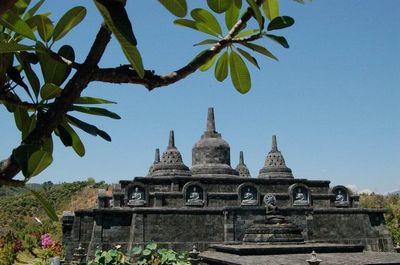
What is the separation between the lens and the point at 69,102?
4.95 ft

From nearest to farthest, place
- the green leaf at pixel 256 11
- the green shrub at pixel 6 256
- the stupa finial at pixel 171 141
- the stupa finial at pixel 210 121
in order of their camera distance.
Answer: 1. the green leaf at pixel 256 11
2. the green shrub at pixel 6 256
3. the stupa finial at pixel 171 141
4. the stupa finial at pixel 210 121

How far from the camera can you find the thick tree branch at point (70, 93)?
145 cm

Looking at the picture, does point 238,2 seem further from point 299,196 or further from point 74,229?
point 299,196

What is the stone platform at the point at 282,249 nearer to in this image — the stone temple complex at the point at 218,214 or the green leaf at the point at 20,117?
the stone temple complex at the point at 218,214

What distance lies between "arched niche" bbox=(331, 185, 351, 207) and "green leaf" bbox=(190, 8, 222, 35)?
20617mm

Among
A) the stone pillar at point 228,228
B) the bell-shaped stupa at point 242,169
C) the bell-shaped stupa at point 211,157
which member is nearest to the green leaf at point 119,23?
the stone pillar at point 228,228

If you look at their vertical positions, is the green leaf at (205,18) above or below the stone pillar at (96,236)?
above

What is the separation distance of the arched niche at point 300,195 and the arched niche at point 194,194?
423 centimetres

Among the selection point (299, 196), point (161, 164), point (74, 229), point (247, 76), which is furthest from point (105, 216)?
→ point (247, 76)

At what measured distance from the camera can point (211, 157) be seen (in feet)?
71.2

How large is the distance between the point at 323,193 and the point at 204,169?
6194mm

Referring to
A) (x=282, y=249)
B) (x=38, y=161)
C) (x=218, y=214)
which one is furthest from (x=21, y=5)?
(x=218, y=214)

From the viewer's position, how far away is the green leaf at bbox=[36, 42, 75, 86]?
158 centimetres

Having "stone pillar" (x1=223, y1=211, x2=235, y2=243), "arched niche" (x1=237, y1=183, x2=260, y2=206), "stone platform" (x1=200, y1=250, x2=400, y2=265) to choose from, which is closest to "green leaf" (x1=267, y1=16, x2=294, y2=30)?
"stone platform" (x1=200, y1=250, x2=400, y2=265)
